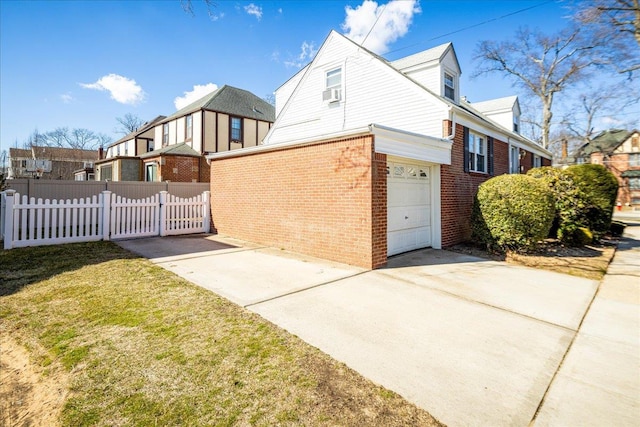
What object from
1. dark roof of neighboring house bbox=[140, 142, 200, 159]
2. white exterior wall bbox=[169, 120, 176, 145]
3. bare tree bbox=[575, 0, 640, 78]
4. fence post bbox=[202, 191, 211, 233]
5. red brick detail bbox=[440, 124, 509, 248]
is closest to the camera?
red brick detail bbox=[440, 124, 509, 248]

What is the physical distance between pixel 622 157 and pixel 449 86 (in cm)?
3702

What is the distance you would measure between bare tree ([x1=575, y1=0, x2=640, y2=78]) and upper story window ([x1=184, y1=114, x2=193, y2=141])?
897 inches

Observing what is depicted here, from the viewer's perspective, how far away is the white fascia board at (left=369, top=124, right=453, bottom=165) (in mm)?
6527

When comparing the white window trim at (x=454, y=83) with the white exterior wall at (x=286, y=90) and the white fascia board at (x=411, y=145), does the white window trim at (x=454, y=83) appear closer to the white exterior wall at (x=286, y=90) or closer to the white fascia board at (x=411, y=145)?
the white fascia board at (x=411, y=145)

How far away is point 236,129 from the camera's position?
24.0 m

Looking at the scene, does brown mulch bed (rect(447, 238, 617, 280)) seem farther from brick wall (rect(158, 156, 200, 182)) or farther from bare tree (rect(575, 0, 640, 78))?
brick wall (rect(158, 156, 200, 182))

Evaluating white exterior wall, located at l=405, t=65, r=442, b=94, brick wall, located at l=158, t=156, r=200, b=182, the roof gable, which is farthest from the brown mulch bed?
brick wall, located at l=158, t=156, r=200, b=182

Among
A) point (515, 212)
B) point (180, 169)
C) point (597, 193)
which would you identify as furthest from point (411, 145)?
point (180, 169)

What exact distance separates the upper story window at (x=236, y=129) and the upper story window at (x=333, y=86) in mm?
13082

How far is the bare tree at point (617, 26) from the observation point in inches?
419

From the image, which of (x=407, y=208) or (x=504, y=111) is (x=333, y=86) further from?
(x=504, y=111)

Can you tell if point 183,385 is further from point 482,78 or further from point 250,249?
point 482,78

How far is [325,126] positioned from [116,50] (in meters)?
7.50

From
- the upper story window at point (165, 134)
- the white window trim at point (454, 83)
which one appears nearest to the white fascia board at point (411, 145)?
the white window trim at point (454, 83)
